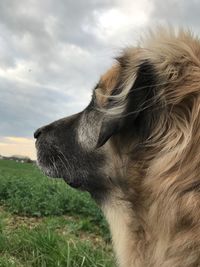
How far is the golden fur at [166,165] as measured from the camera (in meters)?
3.04

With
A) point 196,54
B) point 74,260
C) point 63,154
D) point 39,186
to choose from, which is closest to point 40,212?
point 39,186

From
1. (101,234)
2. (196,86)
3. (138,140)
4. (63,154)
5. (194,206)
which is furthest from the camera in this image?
(101,234)

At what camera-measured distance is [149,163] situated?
3340 millimetres

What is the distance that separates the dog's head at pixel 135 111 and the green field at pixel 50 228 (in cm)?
155

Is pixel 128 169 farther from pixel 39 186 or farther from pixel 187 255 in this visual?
pixel 39 186

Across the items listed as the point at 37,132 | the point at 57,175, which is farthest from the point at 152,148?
the point at 37,132

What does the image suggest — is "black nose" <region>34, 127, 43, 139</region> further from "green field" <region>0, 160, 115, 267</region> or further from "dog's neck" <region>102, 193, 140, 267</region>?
"green field" <region>0, 160, 115, 267</region>

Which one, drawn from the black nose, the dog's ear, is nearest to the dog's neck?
Result: the dog's ear

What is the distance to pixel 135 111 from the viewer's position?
3221 millimetres

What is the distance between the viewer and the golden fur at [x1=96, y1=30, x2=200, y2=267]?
3.04 meters

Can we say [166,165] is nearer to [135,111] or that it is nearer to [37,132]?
[135,111]

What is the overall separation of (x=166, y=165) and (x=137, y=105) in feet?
1.28

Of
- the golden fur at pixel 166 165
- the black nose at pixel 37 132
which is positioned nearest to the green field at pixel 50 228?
the black nose at pixel 37 132

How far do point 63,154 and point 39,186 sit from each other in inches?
234
